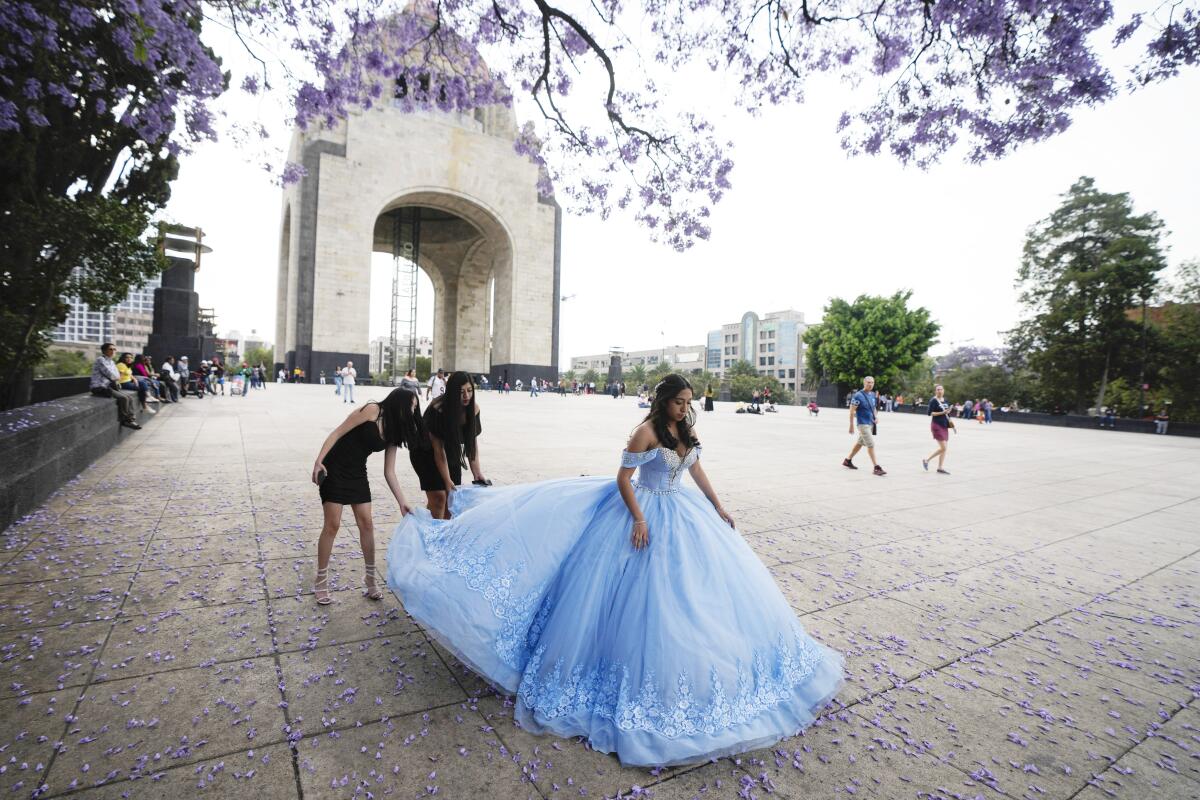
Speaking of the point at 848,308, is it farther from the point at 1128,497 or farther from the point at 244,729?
the point at 244,729

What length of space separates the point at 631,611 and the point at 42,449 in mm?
6728

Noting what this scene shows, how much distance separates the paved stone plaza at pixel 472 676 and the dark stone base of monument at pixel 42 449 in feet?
0.82

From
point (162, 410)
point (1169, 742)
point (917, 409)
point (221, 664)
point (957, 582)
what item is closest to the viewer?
point (1169, 742)

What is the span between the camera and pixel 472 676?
2.75 metres

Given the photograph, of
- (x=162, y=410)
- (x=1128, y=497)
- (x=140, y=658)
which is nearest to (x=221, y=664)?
(x=140, y=658)

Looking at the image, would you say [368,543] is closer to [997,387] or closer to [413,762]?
[413,762]

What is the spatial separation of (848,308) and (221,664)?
52137 mm

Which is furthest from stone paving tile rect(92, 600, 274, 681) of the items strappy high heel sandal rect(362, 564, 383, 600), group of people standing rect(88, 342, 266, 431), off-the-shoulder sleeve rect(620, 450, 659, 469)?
group of people standing rect(88, 342, 266, 431)

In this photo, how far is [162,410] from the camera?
16234 mm

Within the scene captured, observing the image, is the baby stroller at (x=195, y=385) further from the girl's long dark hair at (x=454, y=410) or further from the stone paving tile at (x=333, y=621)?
the stone paving tile at (x=333, y=621)

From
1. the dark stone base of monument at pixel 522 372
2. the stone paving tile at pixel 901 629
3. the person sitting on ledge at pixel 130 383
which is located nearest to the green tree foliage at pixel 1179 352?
the dark stone base of monument at pixel 522 372

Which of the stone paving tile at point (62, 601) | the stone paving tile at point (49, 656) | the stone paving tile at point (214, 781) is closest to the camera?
the stone paving tile at point (214, 781)

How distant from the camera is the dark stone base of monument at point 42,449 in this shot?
472cm

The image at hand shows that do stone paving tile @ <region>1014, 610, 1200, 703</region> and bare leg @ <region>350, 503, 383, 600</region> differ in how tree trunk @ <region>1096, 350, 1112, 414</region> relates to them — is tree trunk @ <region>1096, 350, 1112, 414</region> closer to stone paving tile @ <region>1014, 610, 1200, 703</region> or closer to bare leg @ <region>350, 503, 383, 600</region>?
stone paving tile @ <region>1014, 610, 1200, 703</region>
